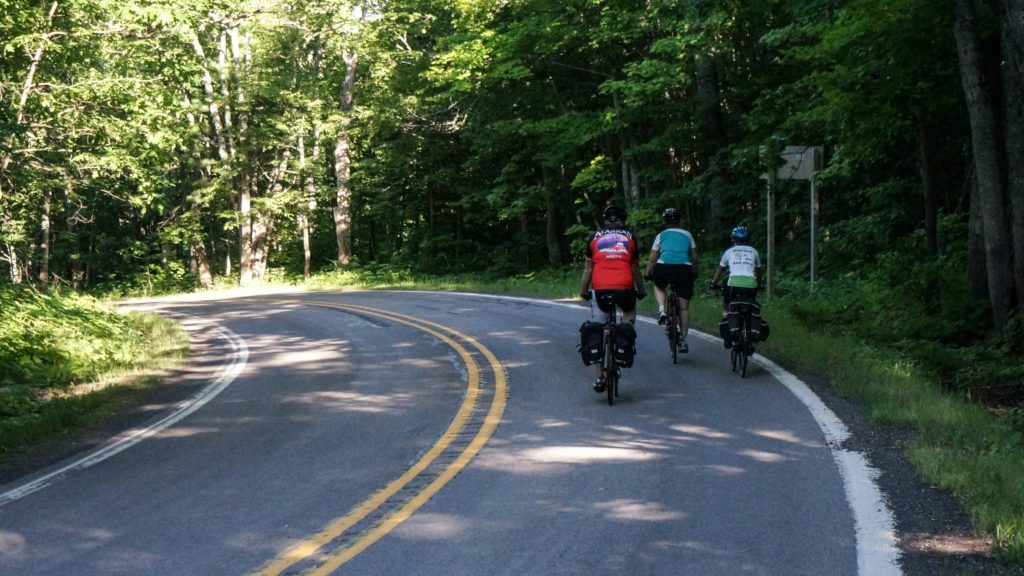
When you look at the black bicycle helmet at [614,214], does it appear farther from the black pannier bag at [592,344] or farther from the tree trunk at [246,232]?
the tree trunk at [246,232]

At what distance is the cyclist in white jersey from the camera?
1202cm

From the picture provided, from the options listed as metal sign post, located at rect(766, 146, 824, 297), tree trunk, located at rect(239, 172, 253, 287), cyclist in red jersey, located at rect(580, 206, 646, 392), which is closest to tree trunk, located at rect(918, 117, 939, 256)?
metal sign post, located at rect(766, 146, 824, 297)

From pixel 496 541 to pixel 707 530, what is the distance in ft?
4.21

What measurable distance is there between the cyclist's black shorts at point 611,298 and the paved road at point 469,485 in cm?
A: 100

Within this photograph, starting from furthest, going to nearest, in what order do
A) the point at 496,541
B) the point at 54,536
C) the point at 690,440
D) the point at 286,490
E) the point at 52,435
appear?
the point at 52,435
the point at 690,440
the point at 286,490
the point at 54,536
the point at 496,541

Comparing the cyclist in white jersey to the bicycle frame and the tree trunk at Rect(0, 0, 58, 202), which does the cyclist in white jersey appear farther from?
the tree trunk at Rect(0, 0, 58, 202)

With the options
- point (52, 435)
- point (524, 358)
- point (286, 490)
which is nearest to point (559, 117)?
point (524, 358)

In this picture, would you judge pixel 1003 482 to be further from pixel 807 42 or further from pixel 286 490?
pixel 807 42

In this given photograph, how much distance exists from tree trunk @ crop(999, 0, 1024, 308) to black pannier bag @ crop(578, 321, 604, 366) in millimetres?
5875

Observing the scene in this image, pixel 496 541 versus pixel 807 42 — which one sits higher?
pixel 807 42

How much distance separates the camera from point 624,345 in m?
10.3

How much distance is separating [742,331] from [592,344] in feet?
7.45

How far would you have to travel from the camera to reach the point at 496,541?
574 centimetres

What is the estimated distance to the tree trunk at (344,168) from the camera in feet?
131
